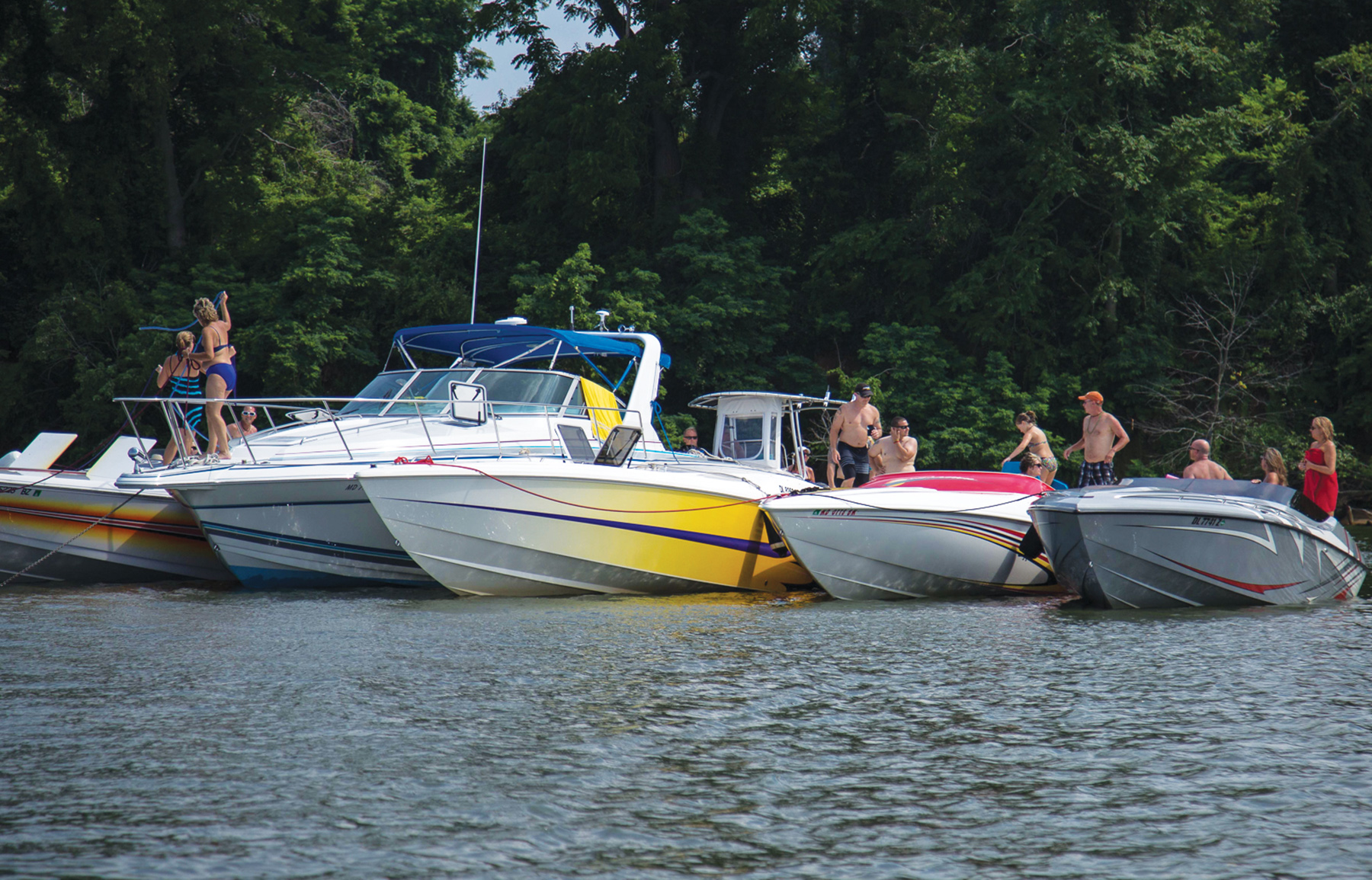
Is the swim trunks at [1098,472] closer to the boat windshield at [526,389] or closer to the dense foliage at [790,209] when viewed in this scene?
the boat windshield at [526,389]

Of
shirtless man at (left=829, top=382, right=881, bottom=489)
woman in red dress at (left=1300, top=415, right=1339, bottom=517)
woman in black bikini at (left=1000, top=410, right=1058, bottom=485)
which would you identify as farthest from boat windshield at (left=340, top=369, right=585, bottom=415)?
woman in red dress at (left=1300, top=415, right=1339, bottom=517)

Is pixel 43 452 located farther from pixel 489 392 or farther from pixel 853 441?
pixel 853 441

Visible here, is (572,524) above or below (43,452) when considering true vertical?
below

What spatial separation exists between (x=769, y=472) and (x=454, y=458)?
9.94 feet

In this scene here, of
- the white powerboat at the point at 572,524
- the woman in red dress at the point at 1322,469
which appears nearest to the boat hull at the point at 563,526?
the white powerboat at the point at 572,524

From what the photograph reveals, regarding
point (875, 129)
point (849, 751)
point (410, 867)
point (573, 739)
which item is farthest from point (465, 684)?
point (875, 129)

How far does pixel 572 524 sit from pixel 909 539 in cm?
267

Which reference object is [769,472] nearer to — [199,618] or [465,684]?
[199,618]

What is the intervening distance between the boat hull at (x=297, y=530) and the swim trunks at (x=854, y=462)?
4622mm

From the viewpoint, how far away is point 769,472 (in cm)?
1185

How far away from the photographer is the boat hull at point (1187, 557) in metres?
8.59

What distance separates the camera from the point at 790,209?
31.7 m

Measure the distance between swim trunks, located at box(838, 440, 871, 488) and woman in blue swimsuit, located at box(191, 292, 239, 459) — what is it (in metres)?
6.01

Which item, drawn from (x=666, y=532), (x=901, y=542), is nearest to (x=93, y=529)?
(x=666, y=532)
